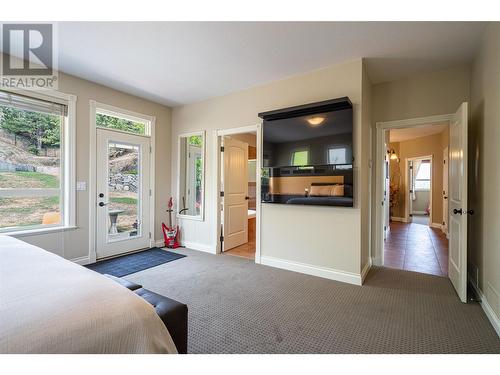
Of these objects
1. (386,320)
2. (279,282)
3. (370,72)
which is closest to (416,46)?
(370,72)

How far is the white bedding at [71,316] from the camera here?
752mm

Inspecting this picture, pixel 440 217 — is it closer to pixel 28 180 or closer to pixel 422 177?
pixel 422 177

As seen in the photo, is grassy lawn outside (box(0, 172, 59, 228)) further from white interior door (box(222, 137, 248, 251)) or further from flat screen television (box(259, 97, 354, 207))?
flat screen television (box(259, 97, 354, 207))

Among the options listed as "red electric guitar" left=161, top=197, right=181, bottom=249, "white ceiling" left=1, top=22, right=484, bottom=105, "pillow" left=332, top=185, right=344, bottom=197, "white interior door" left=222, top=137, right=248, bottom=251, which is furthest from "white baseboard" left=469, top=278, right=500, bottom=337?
"red electric guitar" left=161, top=197, right=181, bottom=249

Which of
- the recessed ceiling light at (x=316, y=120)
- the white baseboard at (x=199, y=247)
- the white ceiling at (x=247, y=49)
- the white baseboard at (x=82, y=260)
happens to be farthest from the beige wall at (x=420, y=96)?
the white baseboard at (x=82, y=260)

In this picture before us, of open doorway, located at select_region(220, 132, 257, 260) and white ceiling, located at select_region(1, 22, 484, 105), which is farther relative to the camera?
open doorway, located at select_region(220, 132, 257, 260)

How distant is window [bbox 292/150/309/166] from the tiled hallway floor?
1963 millimetres

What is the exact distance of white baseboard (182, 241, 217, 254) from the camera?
4113 millimetres

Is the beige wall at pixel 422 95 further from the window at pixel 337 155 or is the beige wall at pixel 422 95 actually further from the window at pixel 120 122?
the window at pixel 120 122

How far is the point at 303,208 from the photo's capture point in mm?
3201

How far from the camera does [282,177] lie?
3.38 metres

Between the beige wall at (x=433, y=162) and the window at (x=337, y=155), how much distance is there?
16.1ft

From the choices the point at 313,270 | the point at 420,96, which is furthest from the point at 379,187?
the point at 313,270
